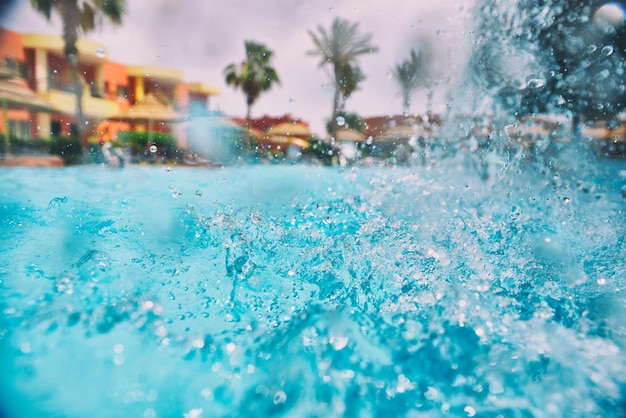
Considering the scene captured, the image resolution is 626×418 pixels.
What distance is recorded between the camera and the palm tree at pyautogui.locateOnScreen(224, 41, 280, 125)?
1514 cm

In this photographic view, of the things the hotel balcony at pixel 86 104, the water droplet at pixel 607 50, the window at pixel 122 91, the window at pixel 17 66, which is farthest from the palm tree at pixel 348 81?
the window at pixel 122 91

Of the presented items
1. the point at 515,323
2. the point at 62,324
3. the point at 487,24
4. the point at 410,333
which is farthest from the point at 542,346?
the point at 487,24

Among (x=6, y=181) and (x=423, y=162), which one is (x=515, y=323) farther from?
(x=6, y=181)

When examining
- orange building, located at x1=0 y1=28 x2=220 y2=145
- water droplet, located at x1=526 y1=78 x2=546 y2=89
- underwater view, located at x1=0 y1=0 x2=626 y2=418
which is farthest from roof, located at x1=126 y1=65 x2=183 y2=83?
water droplet, located at x1=526 y1=78 x2=546 y2=89

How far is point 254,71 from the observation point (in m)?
16.7

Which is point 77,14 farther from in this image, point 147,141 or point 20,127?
point 20,127

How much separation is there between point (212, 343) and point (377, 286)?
842 mm

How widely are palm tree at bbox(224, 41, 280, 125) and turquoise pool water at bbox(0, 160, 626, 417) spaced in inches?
493

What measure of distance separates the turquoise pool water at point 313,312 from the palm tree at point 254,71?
41.0 ft

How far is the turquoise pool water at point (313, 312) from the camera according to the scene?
1192 millimetres

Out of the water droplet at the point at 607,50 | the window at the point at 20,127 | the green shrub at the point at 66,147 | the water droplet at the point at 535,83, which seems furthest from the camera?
the window at the point at 20,127

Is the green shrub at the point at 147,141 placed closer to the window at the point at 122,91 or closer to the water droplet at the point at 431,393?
the window at the point at 122,91

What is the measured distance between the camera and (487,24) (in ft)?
11.7

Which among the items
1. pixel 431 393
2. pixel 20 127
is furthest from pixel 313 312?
pixel 20 127
